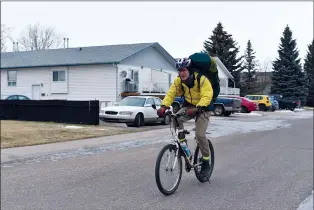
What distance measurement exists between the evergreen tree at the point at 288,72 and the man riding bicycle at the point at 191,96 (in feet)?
189

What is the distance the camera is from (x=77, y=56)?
30.6 meters

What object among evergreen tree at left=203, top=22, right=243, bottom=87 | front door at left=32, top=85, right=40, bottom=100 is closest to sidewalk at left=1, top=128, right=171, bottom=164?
front door at left=32, top=85, right=40, bottom=100

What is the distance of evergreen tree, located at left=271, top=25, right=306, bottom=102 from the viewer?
6088 centimetres

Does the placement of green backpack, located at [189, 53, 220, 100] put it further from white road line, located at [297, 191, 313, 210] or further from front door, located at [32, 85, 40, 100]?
front door, located at [32, 85, 40, 100]

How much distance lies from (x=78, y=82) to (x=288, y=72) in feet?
134

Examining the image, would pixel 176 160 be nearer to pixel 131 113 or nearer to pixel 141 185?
pixel 141 185

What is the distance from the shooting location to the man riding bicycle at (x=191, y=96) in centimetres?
559

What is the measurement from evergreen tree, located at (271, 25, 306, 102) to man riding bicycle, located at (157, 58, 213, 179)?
2267 inches

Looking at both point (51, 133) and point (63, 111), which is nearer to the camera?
point (51, 133)

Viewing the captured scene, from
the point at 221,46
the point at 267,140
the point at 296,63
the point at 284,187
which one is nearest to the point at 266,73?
the point at 296,63

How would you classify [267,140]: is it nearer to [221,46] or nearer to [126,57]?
[126,57]

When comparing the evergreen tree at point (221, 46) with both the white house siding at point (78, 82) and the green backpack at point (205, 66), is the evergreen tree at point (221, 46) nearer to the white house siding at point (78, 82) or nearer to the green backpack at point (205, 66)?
the white house siding at point (78, 82)

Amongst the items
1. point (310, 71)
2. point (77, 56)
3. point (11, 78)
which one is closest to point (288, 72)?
point (310, 71)

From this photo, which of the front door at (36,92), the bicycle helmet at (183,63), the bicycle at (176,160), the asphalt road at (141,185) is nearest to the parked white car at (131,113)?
the asphalt road at (141,185)
